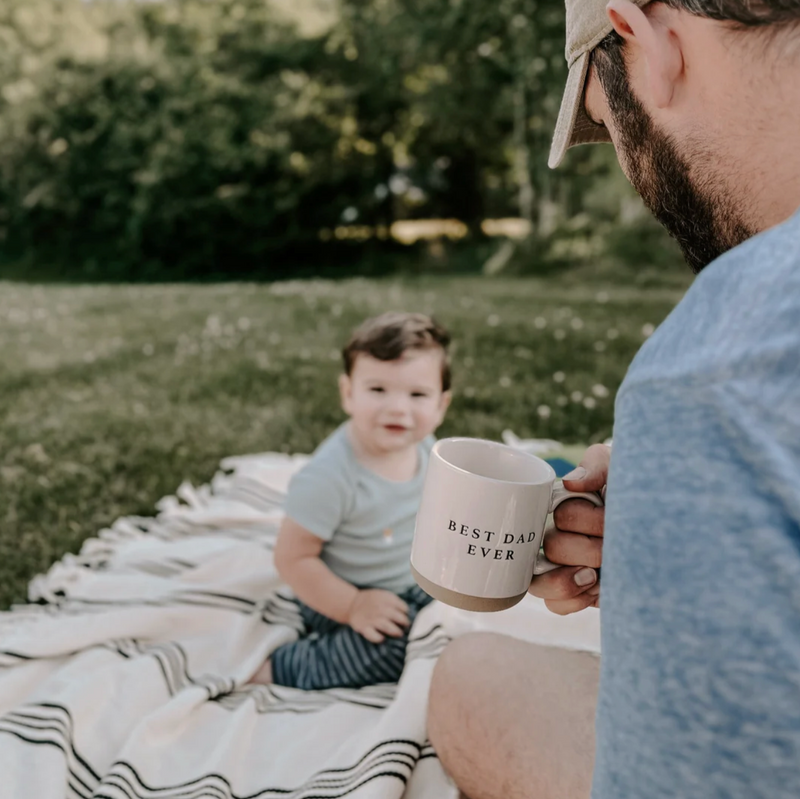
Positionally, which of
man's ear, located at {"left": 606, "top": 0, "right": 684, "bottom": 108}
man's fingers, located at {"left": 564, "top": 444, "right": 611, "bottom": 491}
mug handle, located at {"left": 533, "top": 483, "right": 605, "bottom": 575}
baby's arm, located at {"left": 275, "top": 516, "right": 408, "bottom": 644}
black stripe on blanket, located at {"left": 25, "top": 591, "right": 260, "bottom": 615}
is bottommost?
black stripe on blanket, located at {"left": 25, "top": 591, "right": 260, "bottom": 615}

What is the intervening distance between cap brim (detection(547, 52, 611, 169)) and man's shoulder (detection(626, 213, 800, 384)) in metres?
0.70

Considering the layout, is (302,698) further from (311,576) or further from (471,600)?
(471,600)

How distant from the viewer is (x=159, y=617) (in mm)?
2342

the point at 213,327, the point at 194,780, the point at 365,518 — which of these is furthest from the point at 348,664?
the point at 213,327

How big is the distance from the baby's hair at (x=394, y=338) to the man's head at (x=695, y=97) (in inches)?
43.1

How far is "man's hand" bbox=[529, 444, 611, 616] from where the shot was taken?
117 centimetres

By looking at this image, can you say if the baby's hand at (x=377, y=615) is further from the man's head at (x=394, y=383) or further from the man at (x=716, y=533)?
the man at (x=716, y=533)

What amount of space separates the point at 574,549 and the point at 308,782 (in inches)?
37.4

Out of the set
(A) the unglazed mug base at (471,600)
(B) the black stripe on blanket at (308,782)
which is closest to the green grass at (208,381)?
(B) the black stripe on blanket at (308,782)

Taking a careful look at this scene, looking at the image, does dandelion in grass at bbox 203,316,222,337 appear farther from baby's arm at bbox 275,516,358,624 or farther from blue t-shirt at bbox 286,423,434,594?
baby's arm at bbox 275,516,358,624

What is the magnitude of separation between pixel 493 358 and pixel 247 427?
181 centimetres

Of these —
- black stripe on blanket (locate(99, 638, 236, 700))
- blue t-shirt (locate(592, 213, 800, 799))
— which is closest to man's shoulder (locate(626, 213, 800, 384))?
blue t-shirt (locate(592, 213, 800, 799))

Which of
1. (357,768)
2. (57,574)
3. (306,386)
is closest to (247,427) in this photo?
(306,386)

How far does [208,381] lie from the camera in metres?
4.82
